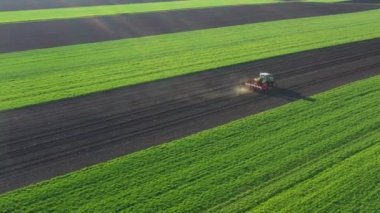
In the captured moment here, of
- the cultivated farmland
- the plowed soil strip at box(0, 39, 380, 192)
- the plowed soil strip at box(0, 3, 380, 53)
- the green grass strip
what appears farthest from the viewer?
the green grass strip

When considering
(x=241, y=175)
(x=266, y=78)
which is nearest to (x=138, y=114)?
(x=241, y=175)

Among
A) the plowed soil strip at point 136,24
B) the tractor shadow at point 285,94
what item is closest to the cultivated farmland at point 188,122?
the tractor shadow at point 285,94

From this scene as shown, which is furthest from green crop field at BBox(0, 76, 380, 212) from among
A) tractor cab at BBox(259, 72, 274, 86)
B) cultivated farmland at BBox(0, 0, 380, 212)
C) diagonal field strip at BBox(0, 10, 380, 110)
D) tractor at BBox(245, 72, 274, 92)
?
diagonal field strip at BBox(0, 10, 380, 110)

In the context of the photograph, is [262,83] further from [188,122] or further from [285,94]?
[188,122]

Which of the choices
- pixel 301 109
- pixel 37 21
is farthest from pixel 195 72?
pixel 37 21

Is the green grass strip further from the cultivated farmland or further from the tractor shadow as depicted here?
the tractor shadow

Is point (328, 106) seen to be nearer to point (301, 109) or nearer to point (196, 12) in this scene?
A: point (301, 109)
